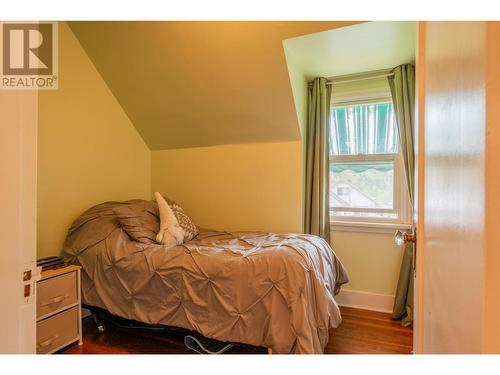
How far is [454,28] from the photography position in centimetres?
41

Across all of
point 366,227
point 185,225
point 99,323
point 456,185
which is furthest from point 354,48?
point 99,323

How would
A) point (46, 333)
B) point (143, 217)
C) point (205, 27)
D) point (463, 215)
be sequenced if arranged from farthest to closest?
point (143, 217) → point (205, 27) → point (46, 333) → point (463, 215)

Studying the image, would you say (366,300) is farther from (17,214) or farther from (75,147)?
(75,147)

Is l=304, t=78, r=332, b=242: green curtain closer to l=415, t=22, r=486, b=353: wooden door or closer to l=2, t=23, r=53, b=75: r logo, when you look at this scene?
l=415, t=22, r=486, b=353: wooden door

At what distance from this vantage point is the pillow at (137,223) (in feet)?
6.89

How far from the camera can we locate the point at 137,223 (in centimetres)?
216

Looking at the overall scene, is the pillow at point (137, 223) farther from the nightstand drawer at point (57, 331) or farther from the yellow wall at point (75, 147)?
the nightstand drawer at point (57, 331)

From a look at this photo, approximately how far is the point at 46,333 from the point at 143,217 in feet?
3.18

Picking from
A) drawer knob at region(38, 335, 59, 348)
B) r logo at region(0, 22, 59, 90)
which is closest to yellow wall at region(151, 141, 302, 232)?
drawer knob at region(38, 335, 59, 348)

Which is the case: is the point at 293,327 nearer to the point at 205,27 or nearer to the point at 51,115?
the point at 205,27

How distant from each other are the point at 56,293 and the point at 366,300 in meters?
2.65

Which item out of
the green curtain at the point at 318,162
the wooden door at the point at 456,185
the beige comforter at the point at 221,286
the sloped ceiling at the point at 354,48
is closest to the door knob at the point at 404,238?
the wooden door at the point at 456,185

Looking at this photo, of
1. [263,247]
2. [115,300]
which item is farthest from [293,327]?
[115,300]
